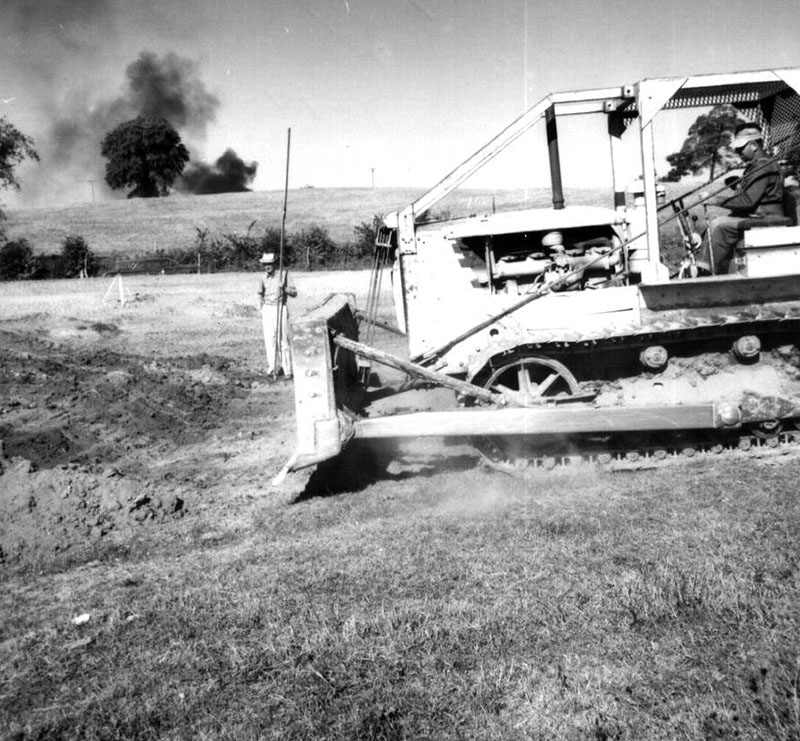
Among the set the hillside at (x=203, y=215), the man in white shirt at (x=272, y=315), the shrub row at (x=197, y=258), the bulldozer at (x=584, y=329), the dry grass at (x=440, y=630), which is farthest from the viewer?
the hillside at (x=203, y=215)

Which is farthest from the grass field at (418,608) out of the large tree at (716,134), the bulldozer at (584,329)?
the large tree at (716,134)

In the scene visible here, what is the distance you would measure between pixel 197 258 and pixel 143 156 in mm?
48046

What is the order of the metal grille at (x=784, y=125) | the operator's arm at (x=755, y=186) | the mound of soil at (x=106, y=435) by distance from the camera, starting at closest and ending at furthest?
the mound of soil at (x=106, y=435)
the operator's arm at (x=755, y=186)
the metal grille at (x=784, y=125)

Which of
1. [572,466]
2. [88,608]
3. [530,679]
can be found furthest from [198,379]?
[530,679]

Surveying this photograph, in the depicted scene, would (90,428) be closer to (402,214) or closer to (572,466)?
(402,214)

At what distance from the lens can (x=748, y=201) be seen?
24.6ft

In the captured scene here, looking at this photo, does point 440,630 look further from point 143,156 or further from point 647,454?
point 143,156

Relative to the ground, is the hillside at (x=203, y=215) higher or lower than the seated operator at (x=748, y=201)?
higher

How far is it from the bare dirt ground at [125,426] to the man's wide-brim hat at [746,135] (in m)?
5.24

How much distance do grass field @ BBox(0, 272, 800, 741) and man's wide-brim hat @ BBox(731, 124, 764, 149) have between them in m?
2.97

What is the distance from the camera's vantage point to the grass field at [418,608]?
3477mm

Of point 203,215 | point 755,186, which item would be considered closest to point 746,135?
point 755,186

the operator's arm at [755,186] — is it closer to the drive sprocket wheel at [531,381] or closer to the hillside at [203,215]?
the drive sprocket wheel at [531,381]

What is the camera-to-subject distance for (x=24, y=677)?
4121 millimetres
